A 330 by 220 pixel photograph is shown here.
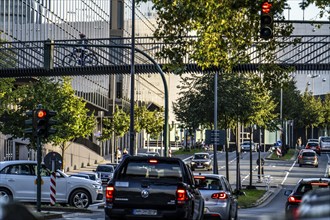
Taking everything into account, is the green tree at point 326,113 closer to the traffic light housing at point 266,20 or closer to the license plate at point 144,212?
the traffic light housing at point 266,20

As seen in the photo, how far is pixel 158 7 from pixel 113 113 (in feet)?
205

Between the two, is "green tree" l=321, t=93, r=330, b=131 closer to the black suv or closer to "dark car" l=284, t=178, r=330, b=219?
"dark car" l=284, t=178, r=330, b=219

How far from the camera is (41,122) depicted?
26.1m

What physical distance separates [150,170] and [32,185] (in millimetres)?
13588

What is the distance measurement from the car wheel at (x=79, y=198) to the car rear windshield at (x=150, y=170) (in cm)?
1449

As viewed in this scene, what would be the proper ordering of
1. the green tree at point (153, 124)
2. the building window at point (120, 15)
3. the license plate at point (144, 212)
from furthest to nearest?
the green tree at point (153, 124) < the building window at point (120, 15) < the license plate at point (144, 212)

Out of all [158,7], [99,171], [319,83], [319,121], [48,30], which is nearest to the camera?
[158,7]

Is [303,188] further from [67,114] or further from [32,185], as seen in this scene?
[67,114]

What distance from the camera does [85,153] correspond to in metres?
80.9

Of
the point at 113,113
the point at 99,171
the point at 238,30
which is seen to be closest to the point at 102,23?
the point at 113,113

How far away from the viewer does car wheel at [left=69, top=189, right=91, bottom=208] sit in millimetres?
31812

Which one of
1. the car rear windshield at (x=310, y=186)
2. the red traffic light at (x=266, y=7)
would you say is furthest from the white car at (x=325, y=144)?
the red traffic light at (x=266, y=7)

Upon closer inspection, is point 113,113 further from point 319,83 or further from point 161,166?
point 319,83

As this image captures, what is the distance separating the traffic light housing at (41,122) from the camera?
84.8ft
